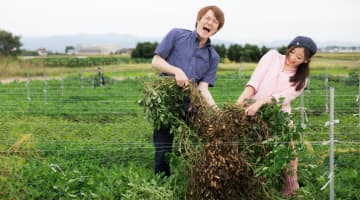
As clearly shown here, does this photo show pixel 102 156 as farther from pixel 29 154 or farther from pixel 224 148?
pixel 224 148

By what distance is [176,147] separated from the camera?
163 inches

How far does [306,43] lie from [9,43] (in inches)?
1710

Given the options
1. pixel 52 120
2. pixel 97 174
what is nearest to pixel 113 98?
pixel 52 120

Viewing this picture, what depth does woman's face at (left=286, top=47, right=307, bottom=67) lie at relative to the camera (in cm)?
397

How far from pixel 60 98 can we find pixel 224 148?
31.9 feet

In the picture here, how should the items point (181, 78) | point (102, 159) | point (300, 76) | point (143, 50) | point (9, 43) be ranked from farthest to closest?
1. point (143, 50)
2. point (9, 43)
3. point (102, 159)
4. point (300, 76)
5. point (181, 78)

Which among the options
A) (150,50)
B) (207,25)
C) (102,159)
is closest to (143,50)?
(150,50)

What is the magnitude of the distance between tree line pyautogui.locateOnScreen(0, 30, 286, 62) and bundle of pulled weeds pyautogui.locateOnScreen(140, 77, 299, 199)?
107 ft

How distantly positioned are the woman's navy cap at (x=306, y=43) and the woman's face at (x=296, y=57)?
40 millimetres

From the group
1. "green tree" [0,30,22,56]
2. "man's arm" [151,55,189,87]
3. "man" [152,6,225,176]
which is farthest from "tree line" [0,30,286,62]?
"man's arm" [151,55,189,87]

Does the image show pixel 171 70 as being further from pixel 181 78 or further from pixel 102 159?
pixel 102 159

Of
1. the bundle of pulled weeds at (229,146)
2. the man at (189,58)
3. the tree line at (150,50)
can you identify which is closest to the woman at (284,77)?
the bundle of pulled weeds at (229,146)

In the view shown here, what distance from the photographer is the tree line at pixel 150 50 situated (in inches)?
1464

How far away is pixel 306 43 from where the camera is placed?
3.93 m
